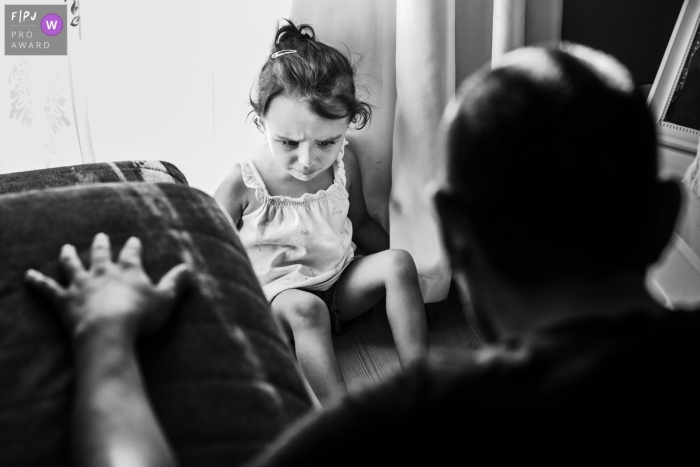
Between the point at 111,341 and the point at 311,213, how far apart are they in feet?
3.17

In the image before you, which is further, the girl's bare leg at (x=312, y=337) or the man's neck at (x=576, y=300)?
the girl's bare leg at (x=312, y=337)

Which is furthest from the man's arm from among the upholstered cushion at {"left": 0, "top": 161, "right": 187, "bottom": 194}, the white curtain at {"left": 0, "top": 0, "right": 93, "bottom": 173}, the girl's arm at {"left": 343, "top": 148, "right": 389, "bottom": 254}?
the girl's arm at {"left": 343, "top": 148, "right": 389, "bottom": 254}

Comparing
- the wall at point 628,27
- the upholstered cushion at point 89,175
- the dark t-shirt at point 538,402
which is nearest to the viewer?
the dark t-shirt at point 538,402

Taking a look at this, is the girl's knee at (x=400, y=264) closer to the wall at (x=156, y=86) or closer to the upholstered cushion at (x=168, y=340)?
the wall at (x=156, y=86)

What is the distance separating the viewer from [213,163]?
5.17 feet

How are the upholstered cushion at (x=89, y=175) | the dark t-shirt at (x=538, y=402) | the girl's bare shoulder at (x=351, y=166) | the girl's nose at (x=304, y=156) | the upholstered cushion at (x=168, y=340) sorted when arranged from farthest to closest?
1. the girl's bare shoulder at (x=351, y=166)
2. the girl's nose at (x=304, y=156)
3. the upholstered cushion at (x=89, y=175)
4. the upholstered cushion at (x=168, y=340)
5. the dark t-shirt at (x=538, y=402)

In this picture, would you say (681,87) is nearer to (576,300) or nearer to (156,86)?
(156,86)

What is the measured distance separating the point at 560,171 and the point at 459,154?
7 centimetres

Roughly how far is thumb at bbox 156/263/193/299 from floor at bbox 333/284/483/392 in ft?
2.40

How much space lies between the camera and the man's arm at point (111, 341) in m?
0.57

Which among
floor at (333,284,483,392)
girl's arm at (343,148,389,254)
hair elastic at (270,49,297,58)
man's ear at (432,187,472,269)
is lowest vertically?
floor at (333,284,483,392)

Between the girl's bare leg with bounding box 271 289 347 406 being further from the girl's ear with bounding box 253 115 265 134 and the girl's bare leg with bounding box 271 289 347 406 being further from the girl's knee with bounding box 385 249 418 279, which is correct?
the girl's ear with bounding box 253 115 265 134

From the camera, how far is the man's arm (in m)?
0.57

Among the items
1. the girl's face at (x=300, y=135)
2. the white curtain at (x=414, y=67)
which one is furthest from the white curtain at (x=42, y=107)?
the white curtain at (x=414, y=67)
